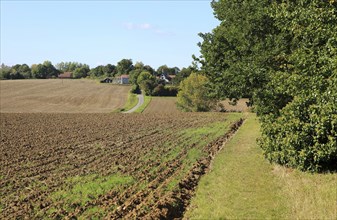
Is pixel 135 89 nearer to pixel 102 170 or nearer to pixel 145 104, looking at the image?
pixel 145 104

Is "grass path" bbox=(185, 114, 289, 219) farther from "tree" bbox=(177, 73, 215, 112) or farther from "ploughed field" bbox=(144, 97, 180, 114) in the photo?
"ploughed field" bbox=(144, 97, 180, 114)

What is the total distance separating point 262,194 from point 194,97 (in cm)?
7496

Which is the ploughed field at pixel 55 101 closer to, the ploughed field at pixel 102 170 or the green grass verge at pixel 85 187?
the ploughed field at pixel 102 170

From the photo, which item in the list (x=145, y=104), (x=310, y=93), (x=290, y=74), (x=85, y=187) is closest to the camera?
(x=310, y=93)

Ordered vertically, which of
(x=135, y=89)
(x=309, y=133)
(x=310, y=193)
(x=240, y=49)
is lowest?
(x=135, y=89)

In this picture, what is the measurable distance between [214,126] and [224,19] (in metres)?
16.0

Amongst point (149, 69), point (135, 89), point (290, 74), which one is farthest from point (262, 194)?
point (149, 69)

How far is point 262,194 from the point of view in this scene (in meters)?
15.6

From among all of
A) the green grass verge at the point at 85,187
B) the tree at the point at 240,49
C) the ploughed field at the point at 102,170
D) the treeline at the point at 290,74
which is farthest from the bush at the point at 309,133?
the green grass verge at the point at 85,187

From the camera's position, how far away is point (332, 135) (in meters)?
15.7

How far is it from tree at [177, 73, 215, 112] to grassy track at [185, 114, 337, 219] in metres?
67.7

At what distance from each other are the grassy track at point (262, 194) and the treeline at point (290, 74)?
3.28 feet

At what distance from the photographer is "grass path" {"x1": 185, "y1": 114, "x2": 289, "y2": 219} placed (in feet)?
45.4

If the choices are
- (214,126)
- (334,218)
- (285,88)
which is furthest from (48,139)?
(334,218)
